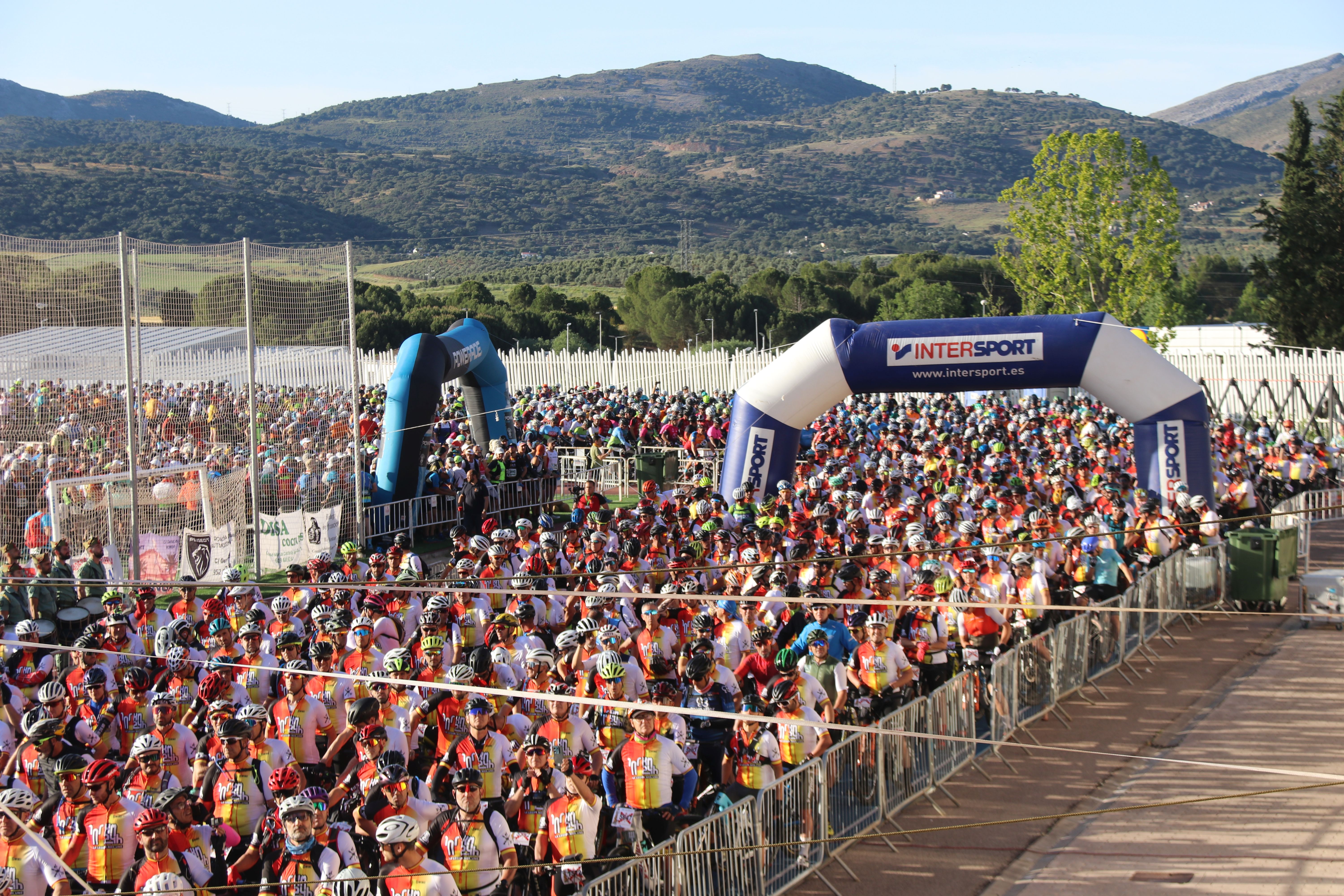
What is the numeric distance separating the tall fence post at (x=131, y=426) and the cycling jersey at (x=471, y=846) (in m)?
8.73

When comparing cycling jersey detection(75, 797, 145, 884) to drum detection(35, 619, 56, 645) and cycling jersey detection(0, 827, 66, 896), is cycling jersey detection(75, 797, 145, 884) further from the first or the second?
drum detection(35, 619, 56, 645)

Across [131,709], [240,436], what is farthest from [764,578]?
[240,436]

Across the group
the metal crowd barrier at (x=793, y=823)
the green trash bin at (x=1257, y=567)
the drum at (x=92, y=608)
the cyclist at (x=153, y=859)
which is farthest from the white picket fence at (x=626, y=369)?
the cyclist at (x=153, y=859)

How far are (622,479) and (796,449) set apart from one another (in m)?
7.56

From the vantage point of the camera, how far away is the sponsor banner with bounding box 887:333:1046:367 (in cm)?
1574

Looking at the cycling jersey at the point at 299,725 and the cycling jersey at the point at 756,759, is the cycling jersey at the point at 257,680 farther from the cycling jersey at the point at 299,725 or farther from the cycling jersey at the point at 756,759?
the cycling jersey at the point at 756,759

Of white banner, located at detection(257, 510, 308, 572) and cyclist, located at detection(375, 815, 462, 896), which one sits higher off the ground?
white banner, located at detection(257, 510, 308, 572)

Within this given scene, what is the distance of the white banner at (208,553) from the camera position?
46.5 feet

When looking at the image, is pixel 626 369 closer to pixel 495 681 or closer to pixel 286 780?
pixel 495 681

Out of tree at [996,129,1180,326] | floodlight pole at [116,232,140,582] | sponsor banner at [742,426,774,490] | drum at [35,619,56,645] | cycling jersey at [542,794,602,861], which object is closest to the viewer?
cycling jersey at [542,794,602,861]

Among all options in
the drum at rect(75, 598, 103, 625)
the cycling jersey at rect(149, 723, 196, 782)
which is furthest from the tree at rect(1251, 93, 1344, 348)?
the cycling jersey at rect(149, 723, 196, 782)

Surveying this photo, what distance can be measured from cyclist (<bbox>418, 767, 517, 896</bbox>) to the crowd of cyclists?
15 mm

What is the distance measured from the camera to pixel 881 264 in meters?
147

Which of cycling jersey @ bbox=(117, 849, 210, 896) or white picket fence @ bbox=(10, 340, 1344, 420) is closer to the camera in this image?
cycling jersey @ bbox=(117, 849, 210, 896)
